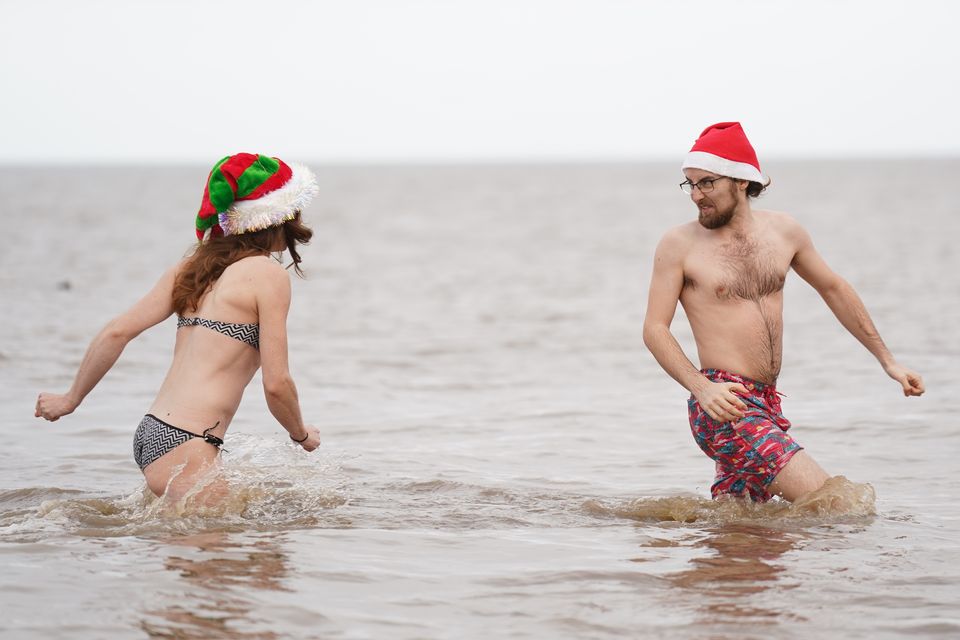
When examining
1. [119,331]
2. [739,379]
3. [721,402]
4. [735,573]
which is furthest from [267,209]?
[735,573]

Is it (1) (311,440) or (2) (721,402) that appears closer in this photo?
(2) (721,402)

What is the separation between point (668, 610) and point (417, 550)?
55.8 inches

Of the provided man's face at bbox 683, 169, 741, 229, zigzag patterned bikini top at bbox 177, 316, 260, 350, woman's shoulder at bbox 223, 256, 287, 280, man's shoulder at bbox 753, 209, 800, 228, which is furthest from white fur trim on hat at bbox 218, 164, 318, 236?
man's shoulder at bbox 753, 209, 800, 228

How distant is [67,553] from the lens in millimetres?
5406

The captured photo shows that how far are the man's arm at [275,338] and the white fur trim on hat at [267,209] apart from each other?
23cm

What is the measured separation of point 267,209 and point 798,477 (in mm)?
2797

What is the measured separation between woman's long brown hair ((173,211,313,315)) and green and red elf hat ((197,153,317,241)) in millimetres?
64

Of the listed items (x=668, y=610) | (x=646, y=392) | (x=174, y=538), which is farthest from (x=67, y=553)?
(x=646, y=392)

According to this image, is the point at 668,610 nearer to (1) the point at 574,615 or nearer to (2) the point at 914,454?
(1) the point at 574,615

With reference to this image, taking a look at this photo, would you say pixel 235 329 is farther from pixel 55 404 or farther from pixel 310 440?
pixel 55 404

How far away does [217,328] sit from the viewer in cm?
558

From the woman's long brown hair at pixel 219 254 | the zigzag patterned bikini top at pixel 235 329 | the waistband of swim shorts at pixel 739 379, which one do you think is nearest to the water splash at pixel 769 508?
the waistband of swim shorts at pixel 739 379

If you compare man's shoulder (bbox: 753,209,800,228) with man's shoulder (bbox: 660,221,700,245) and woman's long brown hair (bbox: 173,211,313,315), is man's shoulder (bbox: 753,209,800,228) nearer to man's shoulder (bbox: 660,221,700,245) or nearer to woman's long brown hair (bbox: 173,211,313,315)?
man's shoulder (bbox: 660,221,700,245)

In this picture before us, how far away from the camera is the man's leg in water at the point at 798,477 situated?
5836mm
